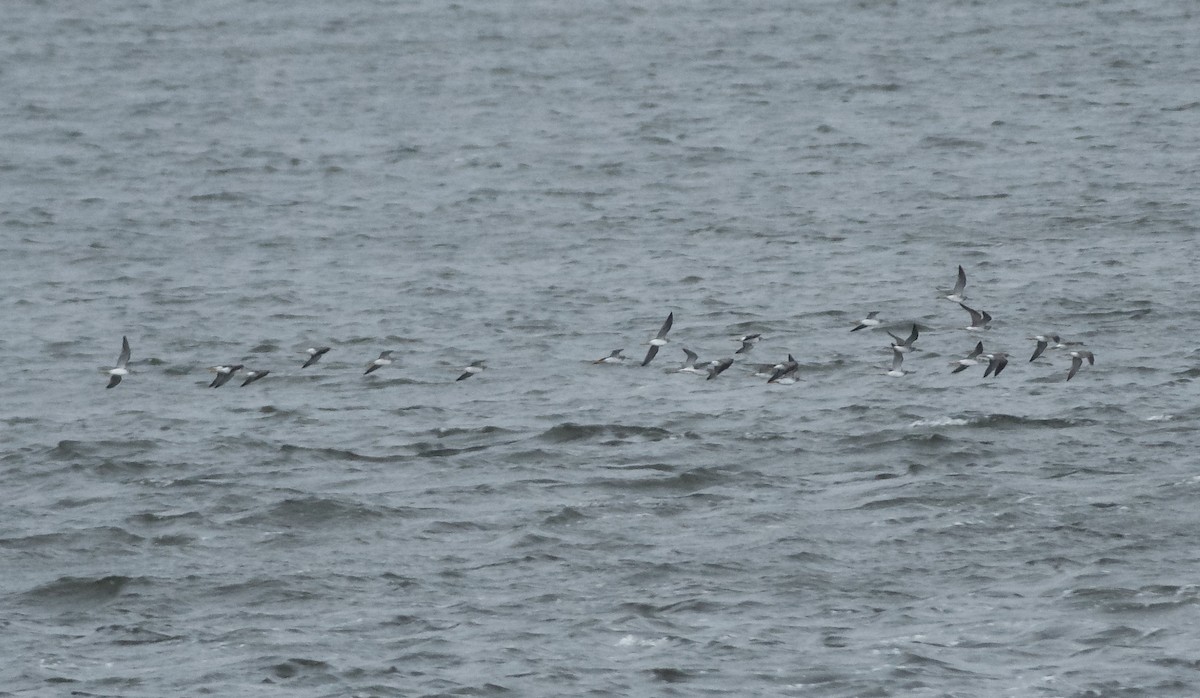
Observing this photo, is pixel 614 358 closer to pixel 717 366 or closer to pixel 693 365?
pixel 693 365

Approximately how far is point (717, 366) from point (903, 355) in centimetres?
534

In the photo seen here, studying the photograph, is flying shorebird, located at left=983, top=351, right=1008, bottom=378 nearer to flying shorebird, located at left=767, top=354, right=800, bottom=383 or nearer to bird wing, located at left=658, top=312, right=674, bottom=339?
flying shorebird, located at left=767, top=354, right=800, bottom=383

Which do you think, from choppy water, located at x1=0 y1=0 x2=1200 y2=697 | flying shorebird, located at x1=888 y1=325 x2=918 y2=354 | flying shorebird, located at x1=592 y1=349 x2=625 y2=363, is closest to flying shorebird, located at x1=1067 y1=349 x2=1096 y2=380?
choppy water, located at x1=0 y1=0 x2=1200 y2=697

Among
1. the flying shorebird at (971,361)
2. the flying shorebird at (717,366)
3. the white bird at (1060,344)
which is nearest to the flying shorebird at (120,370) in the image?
the flying shorebird at (717,366)

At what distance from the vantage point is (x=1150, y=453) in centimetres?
4116

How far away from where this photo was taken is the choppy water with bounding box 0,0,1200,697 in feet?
112

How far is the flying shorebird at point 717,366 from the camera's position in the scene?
44.9 metres

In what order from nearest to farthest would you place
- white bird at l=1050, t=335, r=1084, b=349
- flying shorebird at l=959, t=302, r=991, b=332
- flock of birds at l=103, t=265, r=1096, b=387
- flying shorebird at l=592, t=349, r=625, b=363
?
flock of birds at l=103, t=265, r=1096, b=387 < flying shorebird at l=959, t=302, r=991, b=332 < white bird at l=1050, t=335, r=1084, b=349 < flying shorebird at l=592, t=349, r=625, b=363

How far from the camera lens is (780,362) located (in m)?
47.9

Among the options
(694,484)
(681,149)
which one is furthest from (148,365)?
(681,149)

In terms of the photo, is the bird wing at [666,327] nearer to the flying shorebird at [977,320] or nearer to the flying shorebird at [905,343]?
the flying shorebird at [905,343]

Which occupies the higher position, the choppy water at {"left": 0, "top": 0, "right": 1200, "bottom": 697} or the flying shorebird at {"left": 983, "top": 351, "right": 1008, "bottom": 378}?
the flying shorebird at {"left": 983, "top": 351, "right": 1008, "bottom": 378}

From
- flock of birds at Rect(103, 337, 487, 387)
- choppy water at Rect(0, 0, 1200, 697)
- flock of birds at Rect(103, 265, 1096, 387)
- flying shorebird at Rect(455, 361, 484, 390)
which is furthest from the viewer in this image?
flying shorebird at Rect(455, 361, 484, 390)

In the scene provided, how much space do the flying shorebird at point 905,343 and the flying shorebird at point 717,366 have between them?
12.1 feet
